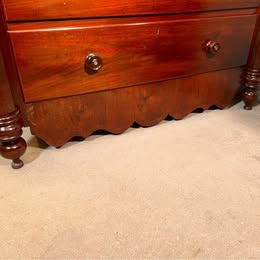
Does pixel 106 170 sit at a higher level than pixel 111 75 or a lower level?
lower

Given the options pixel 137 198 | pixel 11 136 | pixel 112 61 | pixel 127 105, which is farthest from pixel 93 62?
pixel 137 198

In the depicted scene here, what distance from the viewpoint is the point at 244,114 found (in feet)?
3.95

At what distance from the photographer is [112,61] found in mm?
833

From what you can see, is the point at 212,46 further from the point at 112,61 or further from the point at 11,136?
the point at 11,136

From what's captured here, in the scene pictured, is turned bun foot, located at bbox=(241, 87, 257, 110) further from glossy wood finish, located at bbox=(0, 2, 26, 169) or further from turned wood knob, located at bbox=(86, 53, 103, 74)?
glossy wood finish, located at bbox=(0, 2, 26, 169)

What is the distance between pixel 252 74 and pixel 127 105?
0.62 metres

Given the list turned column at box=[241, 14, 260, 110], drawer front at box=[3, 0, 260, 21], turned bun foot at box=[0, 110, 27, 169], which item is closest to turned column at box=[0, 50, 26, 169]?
turned bun foot at box=[0, 110, 27, 169]

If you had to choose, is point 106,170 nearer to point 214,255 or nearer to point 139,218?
point 139,218

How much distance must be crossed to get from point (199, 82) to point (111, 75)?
1.41 feet

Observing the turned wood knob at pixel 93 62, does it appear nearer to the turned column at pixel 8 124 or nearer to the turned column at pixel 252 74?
the turned column at pixel 8 124

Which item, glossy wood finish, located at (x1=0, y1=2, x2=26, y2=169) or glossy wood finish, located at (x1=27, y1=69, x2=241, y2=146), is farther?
glossy wood finish, located at (x1=27, y1=69, x2=241, y2=146)

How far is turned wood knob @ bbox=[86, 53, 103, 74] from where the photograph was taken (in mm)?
786

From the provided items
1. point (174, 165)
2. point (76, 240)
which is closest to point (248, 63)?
point (174, 165)

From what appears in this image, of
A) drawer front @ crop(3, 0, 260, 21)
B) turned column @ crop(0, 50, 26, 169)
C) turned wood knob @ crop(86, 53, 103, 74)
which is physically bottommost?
turned column @ crop(0, 50, 26, 169)
